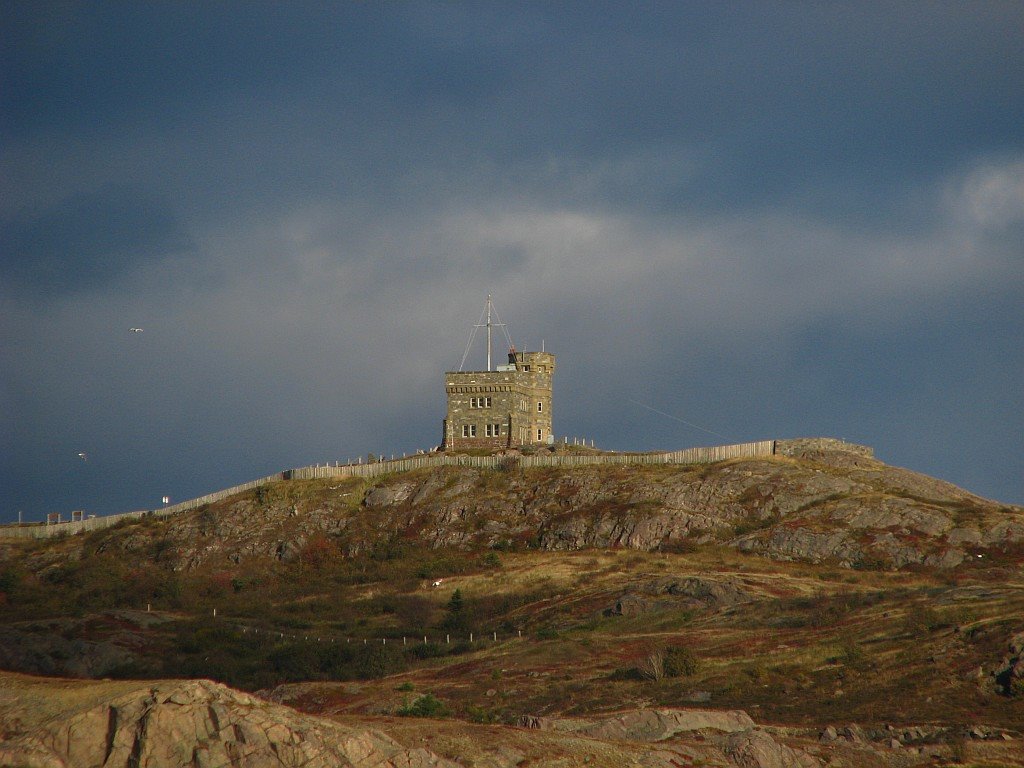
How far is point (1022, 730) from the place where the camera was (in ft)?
138

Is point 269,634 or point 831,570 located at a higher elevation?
point 831,570

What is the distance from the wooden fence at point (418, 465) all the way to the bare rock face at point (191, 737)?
85.3 metres

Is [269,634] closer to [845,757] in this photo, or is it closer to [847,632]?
[847,632]

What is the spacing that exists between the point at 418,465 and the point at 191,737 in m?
92.5

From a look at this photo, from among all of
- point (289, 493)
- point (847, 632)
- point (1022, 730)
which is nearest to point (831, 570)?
point (847, 632)

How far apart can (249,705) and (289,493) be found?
90335 mm

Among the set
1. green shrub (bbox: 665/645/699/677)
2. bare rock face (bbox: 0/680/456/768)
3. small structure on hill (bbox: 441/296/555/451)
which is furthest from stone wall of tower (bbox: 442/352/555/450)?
bare rock face (bbox: 0/680/456/768)

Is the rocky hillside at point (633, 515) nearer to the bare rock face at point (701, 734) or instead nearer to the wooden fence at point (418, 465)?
the wooden fence at point (418, 465)

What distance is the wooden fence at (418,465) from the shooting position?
111062 mm

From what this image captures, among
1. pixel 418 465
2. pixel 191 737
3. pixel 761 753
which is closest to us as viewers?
pixel 191 737

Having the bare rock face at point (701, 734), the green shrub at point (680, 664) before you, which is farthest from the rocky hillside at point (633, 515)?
the bare rock face at point (701, 734)

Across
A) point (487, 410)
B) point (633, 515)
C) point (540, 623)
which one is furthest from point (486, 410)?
point (540, 623)

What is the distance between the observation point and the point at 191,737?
26297 mm

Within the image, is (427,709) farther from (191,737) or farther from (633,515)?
(633,515)
